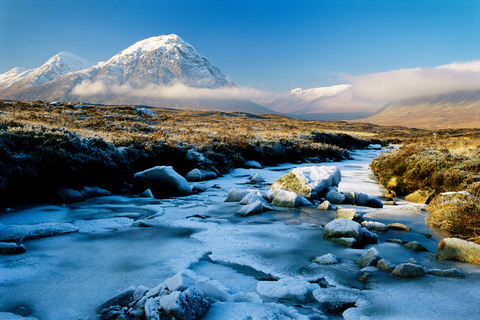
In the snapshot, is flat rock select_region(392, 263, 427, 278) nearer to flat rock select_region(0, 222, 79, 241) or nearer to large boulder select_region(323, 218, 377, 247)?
large boulder select_region(323, 218, 377, 247)

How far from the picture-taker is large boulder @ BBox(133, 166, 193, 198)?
10641 millimetres

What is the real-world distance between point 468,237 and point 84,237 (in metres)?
7.26

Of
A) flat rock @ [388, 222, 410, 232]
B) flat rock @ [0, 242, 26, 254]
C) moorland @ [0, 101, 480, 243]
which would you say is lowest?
flat rock @ [388, 222, 410, 232]

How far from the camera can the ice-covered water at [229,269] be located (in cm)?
336

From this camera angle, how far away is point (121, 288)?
3799mm

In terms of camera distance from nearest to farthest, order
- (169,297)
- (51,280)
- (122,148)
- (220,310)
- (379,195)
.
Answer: (169,297) < (220,310) < (51,280) < (379,195) < (122,148)

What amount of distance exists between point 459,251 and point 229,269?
352cm

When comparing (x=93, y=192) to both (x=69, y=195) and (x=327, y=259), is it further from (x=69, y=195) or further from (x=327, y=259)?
(x=327, y=259)

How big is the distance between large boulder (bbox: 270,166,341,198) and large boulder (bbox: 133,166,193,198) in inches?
128

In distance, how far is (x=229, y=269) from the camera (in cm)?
448

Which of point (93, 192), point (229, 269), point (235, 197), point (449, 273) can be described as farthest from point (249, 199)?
point (449, 273)

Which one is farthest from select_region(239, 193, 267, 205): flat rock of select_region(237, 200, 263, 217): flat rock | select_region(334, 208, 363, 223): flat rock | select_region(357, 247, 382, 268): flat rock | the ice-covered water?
select_region(357, 247, 382, 268): flat rock

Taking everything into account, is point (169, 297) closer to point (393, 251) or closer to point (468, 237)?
point (393, 251)

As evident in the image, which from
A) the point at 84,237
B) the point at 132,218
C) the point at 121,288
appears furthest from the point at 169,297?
the point at 132,218
